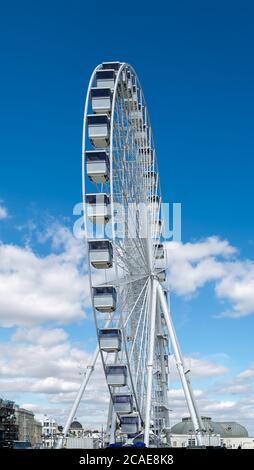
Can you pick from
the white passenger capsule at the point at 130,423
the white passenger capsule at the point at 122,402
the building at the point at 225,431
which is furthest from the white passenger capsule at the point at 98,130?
the building at the point at 225,431

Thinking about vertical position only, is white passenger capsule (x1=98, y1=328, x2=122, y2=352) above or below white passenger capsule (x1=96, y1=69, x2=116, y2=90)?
below

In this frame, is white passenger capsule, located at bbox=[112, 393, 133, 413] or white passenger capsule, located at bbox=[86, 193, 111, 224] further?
white passenger capsule, located at bbox=[112, 393, 133, 413]

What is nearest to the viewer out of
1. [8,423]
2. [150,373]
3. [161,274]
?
[150,373]

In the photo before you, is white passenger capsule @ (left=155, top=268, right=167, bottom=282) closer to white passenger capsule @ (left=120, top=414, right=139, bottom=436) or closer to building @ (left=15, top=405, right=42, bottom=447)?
white passenger capsule @ (left=120, top=414, right=139, bottom=436)

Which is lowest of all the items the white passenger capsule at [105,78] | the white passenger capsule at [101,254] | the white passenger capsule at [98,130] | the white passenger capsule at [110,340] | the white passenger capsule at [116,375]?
the white passenger capsule at [116,375]

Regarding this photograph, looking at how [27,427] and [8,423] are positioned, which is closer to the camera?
[8,423]

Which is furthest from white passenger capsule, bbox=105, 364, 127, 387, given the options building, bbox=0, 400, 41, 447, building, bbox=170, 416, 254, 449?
building, bbox=170, 416, 254, 449

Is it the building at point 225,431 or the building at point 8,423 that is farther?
the building at point 225,431

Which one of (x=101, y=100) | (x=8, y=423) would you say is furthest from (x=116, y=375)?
(x=8, y=423)

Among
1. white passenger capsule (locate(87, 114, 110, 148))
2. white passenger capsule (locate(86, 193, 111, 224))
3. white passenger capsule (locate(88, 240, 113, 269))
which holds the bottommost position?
white passenger capsule (locate(88, 240, 113, 269))

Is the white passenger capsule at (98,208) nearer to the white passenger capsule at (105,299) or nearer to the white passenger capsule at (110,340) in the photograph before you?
the white passenger capsule at (105,299)

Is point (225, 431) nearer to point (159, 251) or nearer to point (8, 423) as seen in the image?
point (8, 423)
